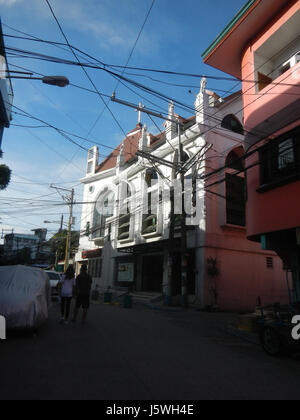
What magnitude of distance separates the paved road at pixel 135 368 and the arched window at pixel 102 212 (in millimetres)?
22740

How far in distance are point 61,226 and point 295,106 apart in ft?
120

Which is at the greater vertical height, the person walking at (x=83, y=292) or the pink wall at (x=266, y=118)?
the pink wall at (x=266, y=118)

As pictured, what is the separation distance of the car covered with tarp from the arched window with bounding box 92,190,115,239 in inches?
870

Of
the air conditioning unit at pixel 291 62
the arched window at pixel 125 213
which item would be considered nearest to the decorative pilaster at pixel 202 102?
the air conditioning unit at pixel 291 62

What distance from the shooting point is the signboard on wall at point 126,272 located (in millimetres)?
24453

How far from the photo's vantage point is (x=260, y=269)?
757 inches

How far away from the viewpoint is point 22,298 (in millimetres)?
6871

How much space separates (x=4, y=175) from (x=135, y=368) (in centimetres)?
1329

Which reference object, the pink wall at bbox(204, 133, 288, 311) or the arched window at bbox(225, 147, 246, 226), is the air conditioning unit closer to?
the pink wall at bbox(204, 133, 288, 311)

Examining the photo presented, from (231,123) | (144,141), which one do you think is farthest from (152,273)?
(231,123)

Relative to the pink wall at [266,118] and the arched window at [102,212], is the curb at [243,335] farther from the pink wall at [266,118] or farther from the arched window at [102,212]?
the arched window at [102,212]
